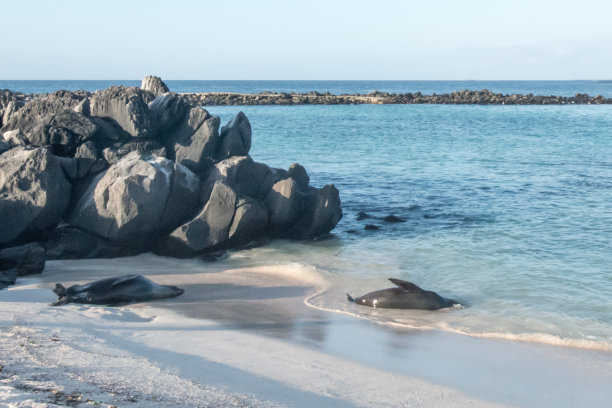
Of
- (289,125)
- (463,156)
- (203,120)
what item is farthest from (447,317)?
(289,125)

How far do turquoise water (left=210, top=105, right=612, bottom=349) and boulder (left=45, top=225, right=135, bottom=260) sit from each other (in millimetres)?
3133

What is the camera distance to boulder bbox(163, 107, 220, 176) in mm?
17547

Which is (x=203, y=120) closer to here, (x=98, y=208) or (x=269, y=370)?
(x=98, y=208)

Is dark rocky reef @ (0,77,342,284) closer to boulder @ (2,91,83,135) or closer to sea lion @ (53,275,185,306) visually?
boulder @ (2,91,83,135)

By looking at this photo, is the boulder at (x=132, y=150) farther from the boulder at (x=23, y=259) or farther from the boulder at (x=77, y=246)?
the boulder at (x=23, y=259)

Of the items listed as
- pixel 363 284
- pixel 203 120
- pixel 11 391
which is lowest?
pixel 363 284


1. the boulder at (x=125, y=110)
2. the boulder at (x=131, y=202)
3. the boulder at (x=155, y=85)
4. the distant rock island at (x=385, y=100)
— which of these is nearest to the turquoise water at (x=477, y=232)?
the boulder at (x=131, y=202)

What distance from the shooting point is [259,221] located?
1595 cm

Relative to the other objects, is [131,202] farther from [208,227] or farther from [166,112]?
[166,112]

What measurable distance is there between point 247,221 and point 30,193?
16.9ft

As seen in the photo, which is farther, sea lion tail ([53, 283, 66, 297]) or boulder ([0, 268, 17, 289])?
boulder ([0, 268, 17, 289])

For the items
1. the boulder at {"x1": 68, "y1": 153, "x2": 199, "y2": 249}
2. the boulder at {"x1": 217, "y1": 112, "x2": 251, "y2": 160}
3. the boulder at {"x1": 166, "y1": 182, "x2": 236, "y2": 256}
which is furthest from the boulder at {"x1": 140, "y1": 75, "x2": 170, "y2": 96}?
the boulder at {"x1": 166, "y1": 182, "x2": 236, "y2": 256}

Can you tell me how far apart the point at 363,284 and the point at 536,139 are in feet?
119

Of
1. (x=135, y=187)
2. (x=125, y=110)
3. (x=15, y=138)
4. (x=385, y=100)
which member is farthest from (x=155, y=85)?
(x=385, y=100)
